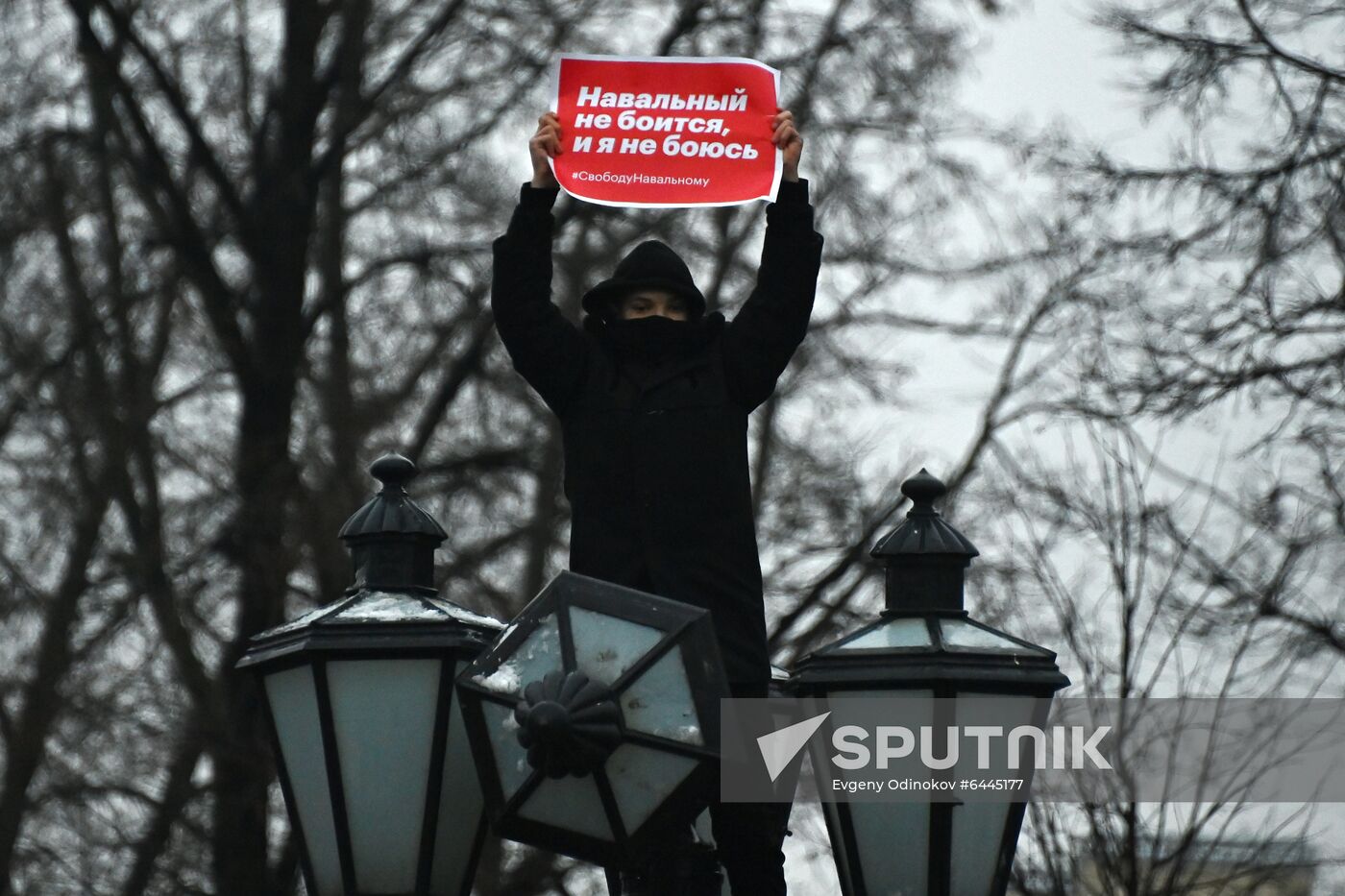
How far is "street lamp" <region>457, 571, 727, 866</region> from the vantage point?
13.8 ft

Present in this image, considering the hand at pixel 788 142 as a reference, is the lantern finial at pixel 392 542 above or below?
below

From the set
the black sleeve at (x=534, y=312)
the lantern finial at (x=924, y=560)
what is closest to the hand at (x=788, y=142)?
the black sleeve at (x=534, y=312)

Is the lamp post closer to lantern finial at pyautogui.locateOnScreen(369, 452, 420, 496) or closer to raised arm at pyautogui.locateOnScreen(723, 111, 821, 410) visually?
raised arm at pyautogui.locateOnScreen(723, 111, 821, 410)

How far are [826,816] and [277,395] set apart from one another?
928 centimetres

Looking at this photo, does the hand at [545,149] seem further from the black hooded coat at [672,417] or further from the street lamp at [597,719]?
the street lamp at [597,719]

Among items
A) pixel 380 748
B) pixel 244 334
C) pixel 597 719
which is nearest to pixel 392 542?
pixel 380 748

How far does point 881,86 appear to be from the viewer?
14.9 metres

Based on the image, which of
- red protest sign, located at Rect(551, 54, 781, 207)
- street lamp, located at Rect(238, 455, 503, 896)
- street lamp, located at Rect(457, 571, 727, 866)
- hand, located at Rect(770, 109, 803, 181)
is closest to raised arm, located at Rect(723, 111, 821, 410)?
hand, located at Rect(770, 109, 803, 181)

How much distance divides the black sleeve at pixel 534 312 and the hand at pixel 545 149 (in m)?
0.07

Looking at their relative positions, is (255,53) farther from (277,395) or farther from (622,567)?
(622,567)

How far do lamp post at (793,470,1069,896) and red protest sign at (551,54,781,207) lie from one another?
3.81 ft

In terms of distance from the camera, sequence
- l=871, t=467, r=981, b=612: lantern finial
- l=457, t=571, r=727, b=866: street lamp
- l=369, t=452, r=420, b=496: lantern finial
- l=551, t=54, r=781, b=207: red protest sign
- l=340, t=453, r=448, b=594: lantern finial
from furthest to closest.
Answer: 1. l=871, t=467, r=981, b=612: lantern finial
2. l=369, t=452, r=420, b=496: lantern finial
3. l=340, t=453, r=448, b=594: lantern finial
4. l=551, t=54, r=781, b=207: red protest sign
5. l=457, t=571, r=727, b=866: street lamp

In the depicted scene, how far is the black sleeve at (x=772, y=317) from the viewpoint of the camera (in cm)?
491

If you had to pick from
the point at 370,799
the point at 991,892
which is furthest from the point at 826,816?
the point at 370,799
